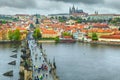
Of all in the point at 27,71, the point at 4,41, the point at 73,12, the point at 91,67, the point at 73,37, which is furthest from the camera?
the point at 73,12

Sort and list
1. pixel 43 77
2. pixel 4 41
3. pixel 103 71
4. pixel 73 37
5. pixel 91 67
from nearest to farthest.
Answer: pixel 43 77 → pixel 103 71 → pixel 91 67 → pixel 4 41 → pixel 73 37

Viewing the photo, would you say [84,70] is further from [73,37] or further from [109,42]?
[73,37]

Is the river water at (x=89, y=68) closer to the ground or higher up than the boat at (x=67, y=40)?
higher up

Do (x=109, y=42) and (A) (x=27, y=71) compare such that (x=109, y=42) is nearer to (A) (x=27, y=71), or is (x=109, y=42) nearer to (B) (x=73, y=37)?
(B) (x=73, y=37)

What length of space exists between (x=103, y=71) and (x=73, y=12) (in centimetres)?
10641

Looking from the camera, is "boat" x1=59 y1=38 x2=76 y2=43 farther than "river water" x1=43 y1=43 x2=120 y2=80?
Yes

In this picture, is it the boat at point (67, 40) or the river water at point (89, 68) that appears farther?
the boat at point (67, 40)

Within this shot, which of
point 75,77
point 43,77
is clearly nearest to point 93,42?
point 75,77

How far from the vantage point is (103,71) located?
72.9 ft

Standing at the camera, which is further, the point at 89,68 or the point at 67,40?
the point at 67,40

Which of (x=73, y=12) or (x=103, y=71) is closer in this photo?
(x=103, y=71)

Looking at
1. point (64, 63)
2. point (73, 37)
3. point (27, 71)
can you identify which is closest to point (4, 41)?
point (73, 37)

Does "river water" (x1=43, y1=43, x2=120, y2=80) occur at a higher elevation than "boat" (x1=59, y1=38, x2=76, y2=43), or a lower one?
higher

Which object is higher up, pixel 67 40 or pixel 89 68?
pixel 89 68
